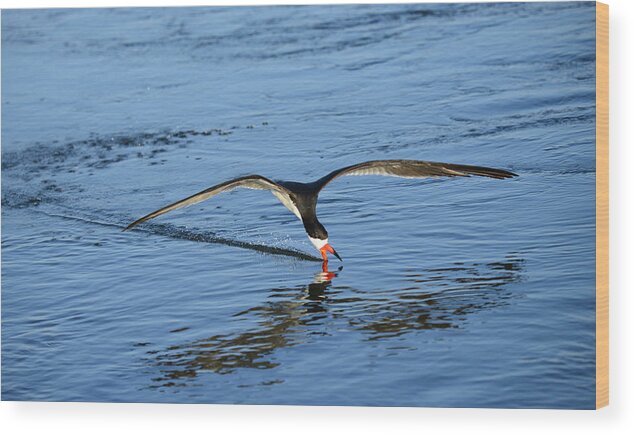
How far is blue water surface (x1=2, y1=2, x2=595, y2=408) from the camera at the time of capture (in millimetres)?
6312

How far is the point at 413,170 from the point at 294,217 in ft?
2.87

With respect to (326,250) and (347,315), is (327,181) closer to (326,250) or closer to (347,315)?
(326,250)

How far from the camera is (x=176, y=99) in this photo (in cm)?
764

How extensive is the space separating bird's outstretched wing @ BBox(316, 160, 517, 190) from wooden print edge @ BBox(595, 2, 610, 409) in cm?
83

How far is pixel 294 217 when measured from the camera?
766 cm

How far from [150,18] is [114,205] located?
3.86ft

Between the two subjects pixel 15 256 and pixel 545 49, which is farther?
pixel 15 256

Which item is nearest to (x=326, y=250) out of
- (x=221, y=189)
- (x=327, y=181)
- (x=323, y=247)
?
(x=323, y=247)

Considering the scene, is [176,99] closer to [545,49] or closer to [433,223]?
[433,223]

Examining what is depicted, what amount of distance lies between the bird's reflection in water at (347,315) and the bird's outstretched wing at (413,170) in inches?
21.7

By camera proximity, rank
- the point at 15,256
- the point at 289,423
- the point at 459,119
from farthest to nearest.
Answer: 1. the point at 459,119
2. the point at 15,256
3. the point at 289,423

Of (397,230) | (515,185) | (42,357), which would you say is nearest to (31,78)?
(42,357)

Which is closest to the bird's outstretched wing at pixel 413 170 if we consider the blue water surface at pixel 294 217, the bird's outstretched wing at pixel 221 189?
the blue water surface at pixel 294 217

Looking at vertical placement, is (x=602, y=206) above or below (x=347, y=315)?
above
